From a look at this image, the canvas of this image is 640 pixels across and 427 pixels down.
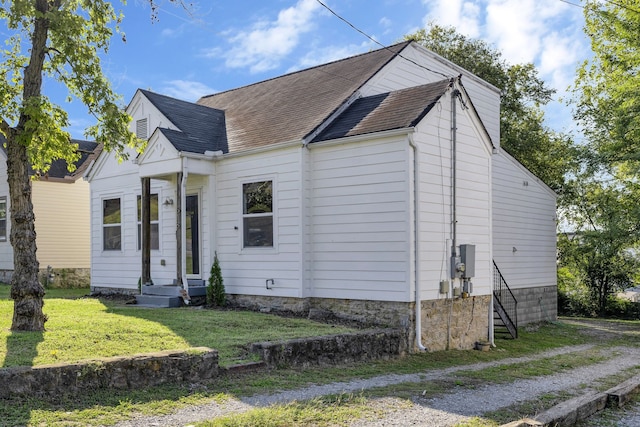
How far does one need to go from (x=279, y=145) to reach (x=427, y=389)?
19.6 feet

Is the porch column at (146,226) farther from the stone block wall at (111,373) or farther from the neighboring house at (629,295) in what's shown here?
the neighboring house at (629,295)

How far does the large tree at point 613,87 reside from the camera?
17234 millimetres

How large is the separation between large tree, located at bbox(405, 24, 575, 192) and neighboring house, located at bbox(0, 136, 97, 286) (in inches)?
649

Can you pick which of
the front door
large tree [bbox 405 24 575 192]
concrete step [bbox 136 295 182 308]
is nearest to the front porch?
concrete step [bbox 136 295 182 308]

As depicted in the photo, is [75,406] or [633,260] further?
[633,260]

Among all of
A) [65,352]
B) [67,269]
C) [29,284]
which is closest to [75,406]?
[65,352]

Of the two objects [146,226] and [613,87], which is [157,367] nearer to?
[146,226]

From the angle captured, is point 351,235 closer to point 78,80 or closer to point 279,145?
point 279,145

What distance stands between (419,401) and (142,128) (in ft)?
35.5

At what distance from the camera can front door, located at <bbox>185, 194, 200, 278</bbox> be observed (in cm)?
1340

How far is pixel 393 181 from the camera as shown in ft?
33.3

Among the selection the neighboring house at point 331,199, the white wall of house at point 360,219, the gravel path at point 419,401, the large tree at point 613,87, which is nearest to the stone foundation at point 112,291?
the neighboring house at point 331,199

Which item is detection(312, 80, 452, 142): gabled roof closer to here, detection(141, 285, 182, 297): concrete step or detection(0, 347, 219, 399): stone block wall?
detection(141, 285, 182, 297): concrete step

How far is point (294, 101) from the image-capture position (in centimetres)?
1415
